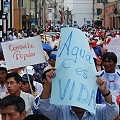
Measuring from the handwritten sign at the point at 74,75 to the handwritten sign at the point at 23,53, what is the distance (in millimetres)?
2856

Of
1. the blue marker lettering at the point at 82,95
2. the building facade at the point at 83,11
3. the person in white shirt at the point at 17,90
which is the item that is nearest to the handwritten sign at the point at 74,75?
the blue marker lettering at the point at 82,95

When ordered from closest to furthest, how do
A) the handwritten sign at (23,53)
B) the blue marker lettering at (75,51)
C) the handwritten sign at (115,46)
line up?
the blue marker lettering at (75,51)
the handwritten sign at (23,53)
the handwritten sign at (115,46)

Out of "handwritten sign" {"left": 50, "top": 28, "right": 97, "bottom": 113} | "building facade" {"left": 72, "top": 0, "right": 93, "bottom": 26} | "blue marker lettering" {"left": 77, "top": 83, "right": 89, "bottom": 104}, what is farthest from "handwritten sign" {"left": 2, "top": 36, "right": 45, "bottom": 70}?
"building facade" {"left": 72, "top": 0, "right": 93, "bottom": 26}

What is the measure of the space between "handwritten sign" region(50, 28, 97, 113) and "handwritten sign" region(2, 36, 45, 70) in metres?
2.86

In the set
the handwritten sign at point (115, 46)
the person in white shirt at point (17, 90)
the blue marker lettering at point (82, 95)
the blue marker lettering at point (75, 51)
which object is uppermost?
the blue marker lettering at point (75, 51)

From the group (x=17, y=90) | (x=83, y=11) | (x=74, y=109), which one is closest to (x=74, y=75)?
(x=74, y=109)

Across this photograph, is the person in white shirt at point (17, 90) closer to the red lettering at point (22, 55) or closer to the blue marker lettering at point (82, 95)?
the red lettering at point (22, 55)

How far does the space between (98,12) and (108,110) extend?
103 metres

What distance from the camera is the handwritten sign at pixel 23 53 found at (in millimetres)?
7809

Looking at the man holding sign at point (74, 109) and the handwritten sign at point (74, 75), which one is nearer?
the handwritten sign at point (74, 75)

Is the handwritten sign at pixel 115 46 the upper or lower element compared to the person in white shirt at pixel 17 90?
upper

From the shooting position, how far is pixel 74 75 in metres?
4.82

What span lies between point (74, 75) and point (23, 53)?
3206 millimetres

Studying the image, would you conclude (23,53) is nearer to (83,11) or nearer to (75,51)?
(75,51)
